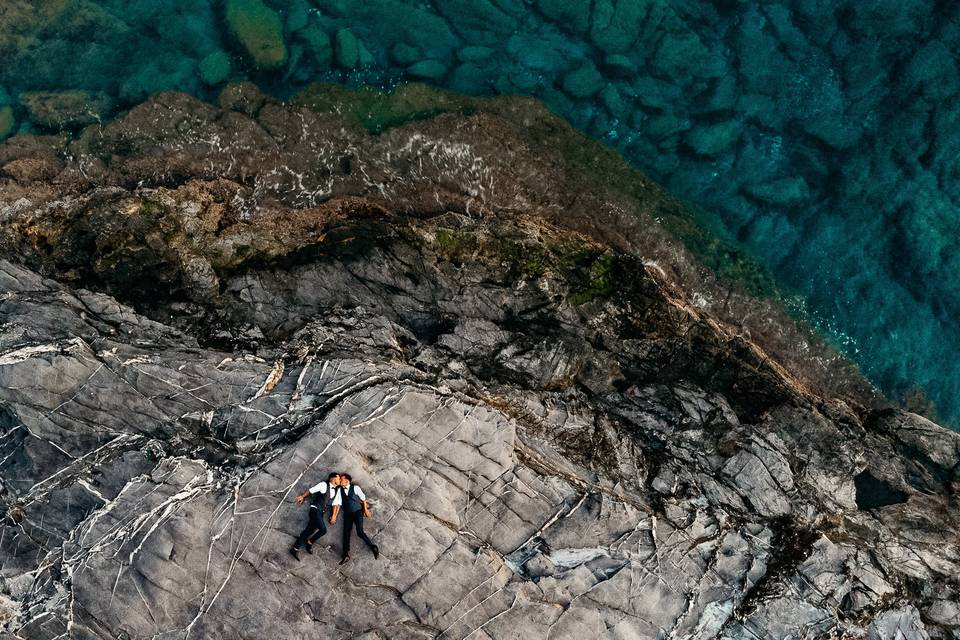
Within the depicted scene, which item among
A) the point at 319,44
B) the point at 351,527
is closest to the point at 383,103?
the point at 319,44

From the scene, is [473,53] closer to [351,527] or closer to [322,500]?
[322,500]

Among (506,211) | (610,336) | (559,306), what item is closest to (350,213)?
(506,211)

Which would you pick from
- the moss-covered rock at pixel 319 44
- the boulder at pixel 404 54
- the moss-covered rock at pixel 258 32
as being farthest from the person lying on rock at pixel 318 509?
the moss-covered rock at pixel 258 32

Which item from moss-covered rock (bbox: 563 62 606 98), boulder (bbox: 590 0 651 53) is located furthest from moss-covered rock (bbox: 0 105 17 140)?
boulder (bbox: 590 0 651 53)

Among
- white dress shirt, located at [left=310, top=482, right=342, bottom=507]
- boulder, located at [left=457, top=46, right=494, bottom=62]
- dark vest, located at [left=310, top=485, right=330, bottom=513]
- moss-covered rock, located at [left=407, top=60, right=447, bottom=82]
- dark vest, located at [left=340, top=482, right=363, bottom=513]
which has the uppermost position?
boulder, located at [left=457, top=46, right=494, bottom=62]

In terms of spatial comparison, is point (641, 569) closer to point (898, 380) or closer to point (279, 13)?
point (898, 380)

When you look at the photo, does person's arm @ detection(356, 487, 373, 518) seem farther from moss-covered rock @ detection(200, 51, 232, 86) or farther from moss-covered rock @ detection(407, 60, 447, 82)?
moss-covered rock @ detection(200, 51, 232, 86)

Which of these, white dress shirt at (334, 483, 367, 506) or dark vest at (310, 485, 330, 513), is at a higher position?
white dress shirt at (334, 483, 367, 506)
